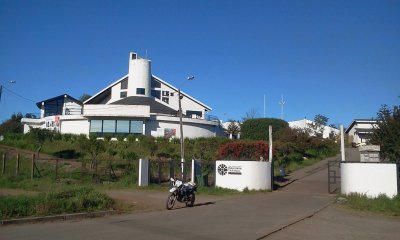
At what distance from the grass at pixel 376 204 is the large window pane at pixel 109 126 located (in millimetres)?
37711

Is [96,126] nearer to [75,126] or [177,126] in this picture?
[75,126]

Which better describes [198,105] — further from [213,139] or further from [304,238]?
[304,238]

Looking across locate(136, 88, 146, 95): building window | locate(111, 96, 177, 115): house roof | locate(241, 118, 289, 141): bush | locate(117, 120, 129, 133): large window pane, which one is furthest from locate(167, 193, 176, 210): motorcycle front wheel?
locate(136, 88, 146, 95): building window

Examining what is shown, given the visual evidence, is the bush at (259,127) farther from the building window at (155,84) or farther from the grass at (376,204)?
the grass at (376,204)

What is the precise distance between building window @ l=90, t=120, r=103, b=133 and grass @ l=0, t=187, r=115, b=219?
128 ft

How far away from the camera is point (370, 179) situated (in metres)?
20.6

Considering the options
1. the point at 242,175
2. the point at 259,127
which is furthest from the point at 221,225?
the point at 259,127

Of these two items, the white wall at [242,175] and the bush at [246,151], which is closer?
the white wall at [242,175]

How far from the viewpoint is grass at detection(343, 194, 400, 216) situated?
16.8 meters

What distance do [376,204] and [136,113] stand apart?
3889cm

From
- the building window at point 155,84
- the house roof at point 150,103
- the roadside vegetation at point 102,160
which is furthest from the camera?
the building window at point 155,84

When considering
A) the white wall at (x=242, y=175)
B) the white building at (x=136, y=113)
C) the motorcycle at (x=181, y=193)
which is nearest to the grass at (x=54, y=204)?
the motorcycle at (x=181, y=193)

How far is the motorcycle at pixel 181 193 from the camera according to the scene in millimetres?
16109

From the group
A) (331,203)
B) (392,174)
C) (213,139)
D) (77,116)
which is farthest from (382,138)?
(77,116)
